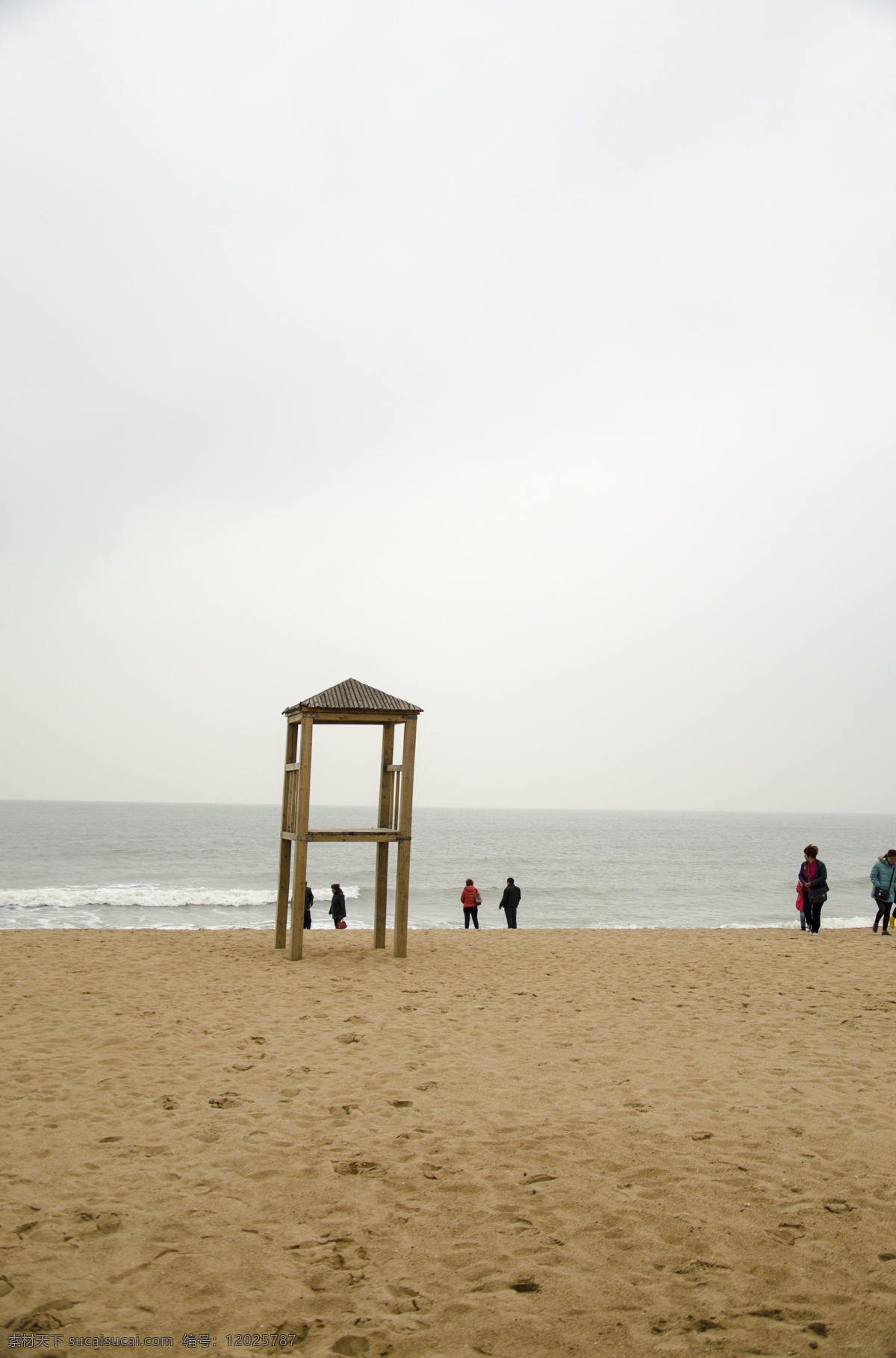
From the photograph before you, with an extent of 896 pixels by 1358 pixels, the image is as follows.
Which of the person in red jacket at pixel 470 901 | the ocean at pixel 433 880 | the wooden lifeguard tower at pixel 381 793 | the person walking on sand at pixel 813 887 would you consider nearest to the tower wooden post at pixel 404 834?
the wooden lifeguard tower at pixel 381 793

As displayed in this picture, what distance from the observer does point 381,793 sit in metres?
13.8

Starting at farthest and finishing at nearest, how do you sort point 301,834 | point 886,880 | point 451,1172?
point 886,880, point 301,834, point 451,1172

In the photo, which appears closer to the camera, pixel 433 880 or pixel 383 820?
pixel 383 820

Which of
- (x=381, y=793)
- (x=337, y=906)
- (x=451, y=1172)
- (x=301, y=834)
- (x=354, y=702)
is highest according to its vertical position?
(x=354, y=702)

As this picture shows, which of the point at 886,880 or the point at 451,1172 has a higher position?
the point at 886,880

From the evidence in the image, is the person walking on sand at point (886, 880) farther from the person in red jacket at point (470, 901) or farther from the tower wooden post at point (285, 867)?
the tower wooden post at point (285, 867)

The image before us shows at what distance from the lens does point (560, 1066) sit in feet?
23.8

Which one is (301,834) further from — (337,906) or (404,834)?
(337,906)

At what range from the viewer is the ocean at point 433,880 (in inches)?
1125

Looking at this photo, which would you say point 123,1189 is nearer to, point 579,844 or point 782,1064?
point 782,1064

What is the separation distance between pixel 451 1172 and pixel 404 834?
7648 millimetres

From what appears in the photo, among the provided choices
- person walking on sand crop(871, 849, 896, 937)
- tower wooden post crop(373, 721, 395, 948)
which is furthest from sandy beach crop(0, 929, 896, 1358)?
person walking on sand crop(871, 849, 896, 937)

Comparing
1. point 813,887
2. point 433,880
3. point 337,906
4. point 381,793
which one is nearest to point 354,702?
point 381,793

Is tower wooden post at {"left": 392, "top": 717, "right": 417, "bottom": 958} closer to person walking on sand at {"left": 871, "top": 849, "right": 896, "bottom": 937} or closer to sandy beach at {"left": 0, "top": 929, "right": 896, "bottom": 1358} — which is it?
sandy beach at {"left": 0, "top": 929, "right": 896, "bottom": 1358}
